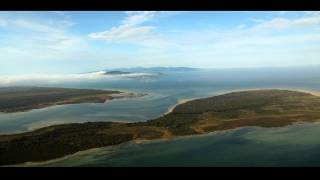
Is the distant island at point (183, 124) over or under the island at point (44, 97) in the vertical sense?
under

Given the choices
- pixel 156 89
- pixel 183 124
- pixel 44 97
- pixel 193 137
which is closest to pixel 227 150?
pixel 193 137

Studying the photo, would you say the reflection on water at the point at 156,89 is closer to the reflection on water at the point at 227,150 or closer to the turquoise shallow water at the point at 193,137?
the turquoise shallow water at the point at 193,137

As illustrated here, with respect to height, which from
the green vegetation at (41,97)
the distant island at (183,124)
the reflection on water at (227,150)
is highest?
the green vegetation at (41,97)

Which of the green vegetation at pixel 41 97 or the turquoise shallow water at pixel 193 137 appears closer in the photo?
the turquoise shallow water at pixel 193 137

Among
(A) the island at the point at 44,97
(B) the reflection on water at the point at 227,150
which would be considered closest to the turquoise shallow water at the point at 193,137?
(B) the reflection on water at the point at 227,150

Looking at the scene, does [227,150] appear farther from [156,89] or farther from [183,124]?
[156,89]
